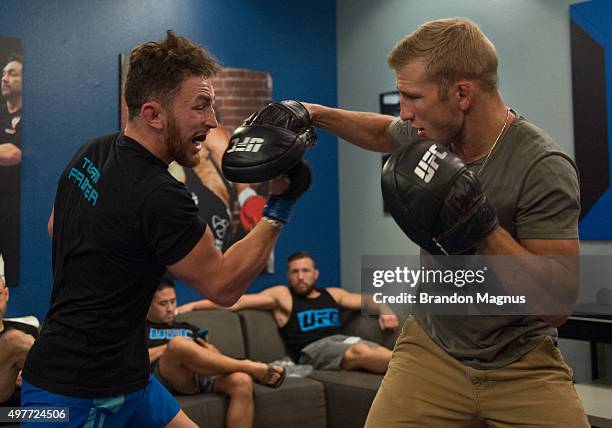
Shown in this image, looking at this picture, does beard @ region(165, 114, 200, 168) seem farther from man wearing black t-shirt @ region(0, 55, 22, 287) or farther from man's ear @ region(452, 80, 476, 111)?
man wearing black t-shirt @ region(0, 55, 22, 287)

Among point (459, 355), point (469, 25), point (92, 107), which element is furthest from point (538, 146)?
point (92, 107)

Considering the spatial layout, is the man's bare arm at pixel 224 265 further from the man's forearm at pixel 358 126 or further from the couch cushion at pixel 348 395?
the couch cushion at pixel 348 395

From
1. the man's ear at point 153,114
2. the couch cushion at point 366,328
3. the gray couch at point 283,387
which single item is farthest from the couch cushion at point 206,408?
the man's ear at point 153,114

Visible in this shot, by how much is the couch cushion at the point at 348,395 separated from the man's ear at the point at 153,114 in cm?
272

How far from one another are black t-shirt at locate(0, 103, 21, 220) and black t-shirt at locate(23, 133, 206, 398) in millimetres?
2772

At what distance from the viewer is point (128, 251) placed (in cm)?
212

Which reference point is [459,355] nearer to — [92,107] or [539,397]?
[539,397]

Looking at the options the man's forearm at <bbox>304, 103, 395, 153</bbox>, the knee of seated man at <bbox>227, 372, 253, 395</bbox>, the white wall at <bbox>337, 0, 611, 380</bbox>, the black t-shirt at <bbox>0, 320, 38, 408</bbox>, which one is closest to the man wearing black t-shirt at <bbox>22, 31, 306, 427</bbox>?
the man's forearm at <bbox>304, 103, 395, 153</bbox>

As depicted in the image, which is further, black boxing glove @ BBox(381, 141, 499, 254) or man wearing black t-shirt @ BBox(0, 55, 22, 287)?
man wearing black t-shirt @ BBox(0, 55, 22, 287)

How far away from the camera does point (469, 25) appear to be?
2.22 meters

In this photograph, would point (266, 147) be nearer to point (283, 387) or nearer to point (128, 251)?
point (128, 251)

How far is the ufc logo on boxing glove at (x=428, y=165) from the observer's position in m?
1.92

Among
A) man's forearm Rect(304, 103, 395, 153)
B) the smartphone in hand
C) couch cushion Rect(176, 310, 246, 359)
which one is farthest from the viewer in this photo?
couch cushion Rect(176, 310, 246, 359)

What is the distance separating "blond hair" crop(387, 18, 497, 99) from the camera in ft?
7.15
